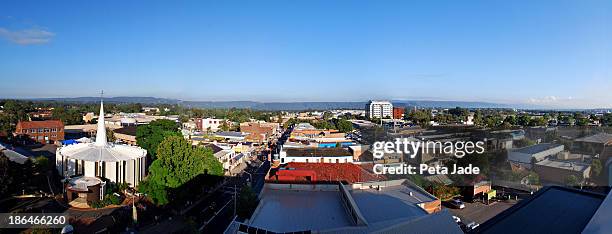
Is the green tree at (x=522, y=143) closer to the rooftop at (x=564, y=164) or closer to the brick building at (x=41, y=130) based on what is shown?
the rooftop at (x=564, y=164)

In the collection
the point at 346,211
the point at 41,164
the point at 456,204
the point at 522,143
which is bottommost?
the point at 456,204

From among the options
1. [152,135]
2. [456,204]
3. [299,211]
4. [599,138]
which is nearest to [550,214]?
[299,211]

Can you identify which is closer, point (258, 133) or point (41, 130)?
point (41, 130)

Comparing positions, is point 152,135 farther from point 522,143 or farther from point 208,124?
point 208,124

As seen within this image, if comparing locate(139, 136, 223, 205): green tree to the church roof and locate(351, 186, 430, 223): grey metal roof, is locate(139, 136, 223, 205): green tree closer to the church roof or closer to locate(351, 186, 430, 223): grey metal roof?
the church roof

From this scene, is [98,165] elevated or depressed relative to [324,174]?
elevated

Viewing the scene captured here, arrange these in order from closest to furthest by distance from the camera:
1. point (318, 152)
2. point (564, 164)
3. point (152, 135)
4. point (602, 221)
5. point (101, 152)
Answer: point (602, 221)
point (101, 152)
point (564, 164)
point (318, 152)
point (152, 135)

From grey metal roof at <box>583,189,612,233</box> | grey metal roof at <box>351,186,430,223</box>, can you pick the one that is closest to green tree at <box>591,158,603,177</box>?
grey metal roof at <box>351,186,430,223</box>
